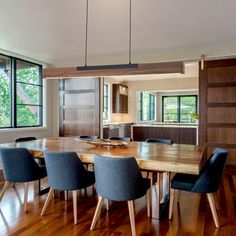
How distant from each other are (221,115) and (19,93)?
4224mm

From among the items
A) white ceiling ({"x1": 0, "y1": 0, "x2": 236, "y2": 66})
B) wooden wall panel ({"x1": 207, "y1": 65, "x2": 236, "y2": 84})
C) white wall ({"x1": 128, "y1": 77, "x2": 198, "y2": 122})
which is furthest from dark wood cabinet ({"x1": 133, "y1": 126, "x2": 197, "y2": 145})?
white ceiling ({"x1": 0, "y1": 0, "x2": 236, "y2": 66})

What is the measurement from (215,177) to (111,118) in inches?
224

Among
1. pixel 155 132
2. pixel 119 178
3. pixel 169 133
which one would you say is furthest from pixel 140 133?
pixel 119 178

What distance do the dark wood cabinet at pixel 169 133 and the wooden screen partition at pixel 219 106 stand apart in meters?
2.41

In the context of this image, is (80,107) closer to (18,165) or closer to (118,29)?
(118,29)

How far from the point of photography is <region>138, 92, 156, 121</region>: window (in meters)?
9.61

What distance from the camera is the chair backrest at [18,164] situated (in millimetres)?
2949

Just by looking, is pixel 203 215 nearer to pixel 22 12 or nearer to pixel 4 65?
pixel 22 12

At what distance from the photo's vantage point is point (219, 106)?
15.8 ft

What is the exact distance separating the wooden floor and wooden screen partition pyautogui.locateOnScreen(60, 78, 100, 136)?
2.37m

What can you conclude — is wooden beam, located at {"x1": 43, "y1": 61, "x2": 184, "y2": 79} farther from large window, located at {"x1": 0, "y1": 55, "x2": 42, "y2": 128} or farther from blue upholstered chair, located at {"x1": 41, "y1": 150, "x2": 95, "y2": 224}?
large window, located at {"x1": 0, "y1": 55, "x2": 42, "y2": 128}

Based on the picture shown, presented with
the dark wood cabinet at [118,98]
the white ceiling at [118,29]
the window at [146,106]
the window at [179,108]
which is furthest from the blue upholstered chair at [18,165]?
the window at [179,108]

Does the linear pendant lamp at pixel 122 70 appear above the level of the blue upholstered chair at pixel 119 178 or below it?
above

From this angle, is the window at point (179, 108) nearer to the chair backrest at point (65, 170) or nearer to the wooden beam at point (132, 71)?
the wooden beam at point (132, 71)
